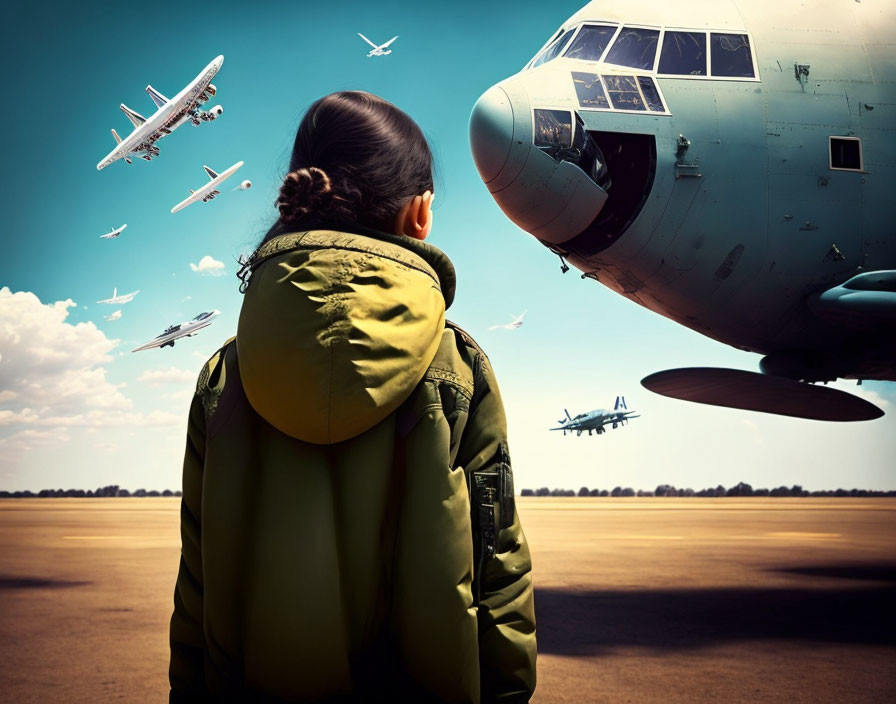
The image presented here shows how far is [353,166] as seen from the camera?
1733 mm

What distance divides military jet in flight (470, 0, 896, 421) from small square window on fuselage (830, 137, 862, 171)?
14mm

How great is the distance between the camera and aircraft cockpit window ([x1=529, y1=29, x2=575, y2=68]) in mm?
7488

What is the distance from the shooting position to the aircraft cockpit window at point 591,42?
723 centimetres

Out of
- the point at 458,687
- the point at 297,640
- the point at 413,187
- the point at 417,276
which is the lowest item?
the point at 458,687

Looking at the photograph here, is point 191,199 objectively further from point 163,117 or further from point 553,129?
point 553,129

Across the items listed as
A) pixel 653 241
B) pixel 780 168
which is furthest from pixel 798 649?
pixel 780 168

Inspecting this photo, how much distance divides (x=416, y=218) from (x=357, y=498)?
0.62 metres

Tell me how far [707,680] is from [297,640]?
4558 millimetres

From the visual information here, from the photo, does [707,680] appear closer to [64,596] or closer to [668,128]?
[668,128]

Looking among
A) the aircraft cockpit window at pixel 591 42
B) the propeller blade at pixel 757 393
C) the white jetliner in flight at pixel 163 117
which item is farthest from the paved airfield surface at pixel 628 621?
the white jetliner in flight at pixel 163 117

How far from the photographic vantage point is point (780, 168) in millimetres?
7004

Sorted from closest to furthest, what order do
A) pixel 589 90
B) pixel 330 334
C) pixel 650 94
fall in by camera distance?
pixel 330 334
pixel 589 90
pixel 650 94

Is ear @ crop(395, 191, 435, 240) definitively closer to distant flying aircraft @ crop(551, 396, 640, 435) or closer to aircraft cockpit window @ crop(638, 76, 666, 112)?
aircraft cockpit window @ crop(638, 76, 666, 112)

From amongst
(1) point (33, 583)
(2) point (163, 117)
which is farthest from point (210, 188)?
(1) point (33, 583)
